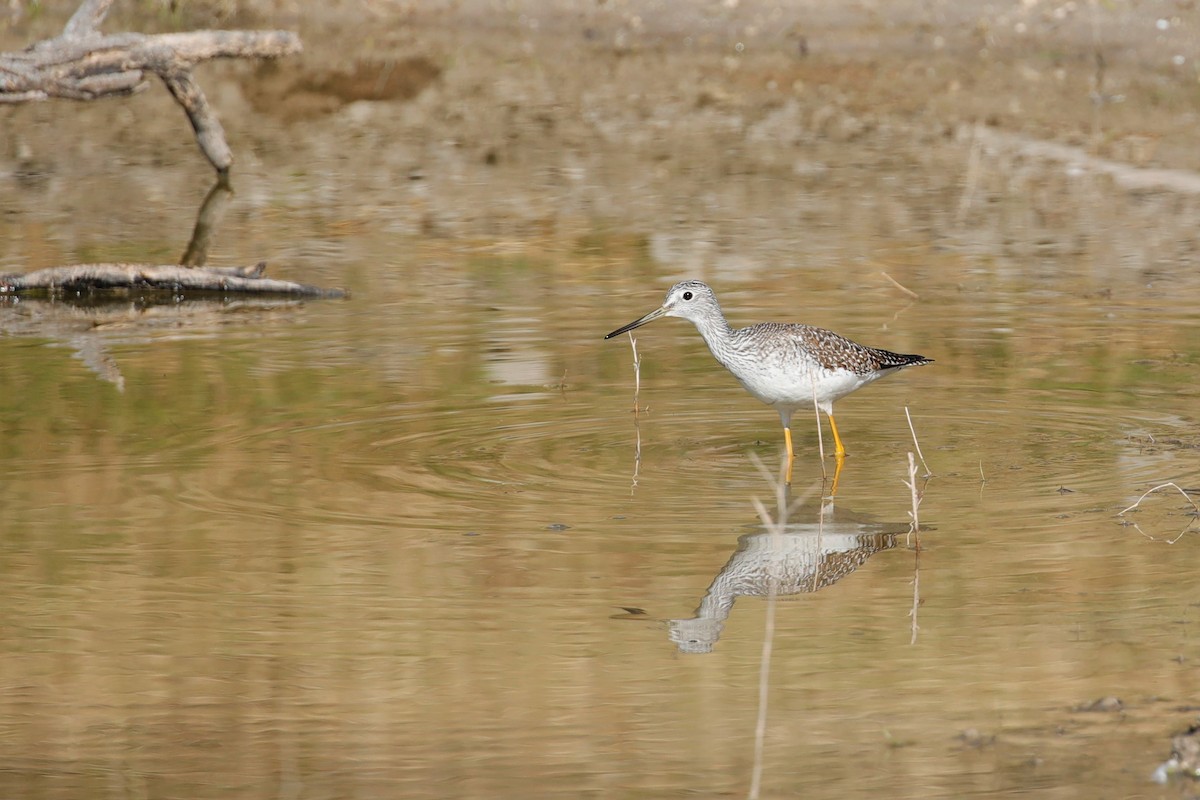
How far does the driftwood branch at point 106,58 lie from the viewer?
554 inches

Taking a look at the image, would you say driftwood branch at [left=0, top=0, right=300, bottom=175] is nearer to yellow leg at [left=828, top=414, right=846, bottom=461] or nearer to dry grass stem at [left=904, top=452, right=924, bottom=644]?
yellow leg at [left=828, top=414, right=846, bottom=461]

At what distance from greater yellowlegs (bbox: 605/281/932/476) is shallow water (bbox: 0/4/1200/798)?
358mm

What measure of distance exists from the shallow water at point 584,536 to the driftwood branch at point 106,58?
1.36 metres

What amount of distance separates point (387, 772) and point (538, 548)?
218 centimetres

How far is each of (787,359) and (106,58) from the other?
789 cm

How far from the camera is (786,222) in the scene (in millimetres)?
15641

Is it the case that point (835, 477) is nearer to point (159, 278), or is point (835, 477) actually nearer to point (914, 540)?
point (914, 540)

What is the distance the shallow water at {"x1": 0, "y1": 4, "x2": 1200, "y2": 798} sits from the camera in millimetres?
5559

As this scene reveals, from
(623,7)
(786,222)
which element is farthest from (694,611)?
(623,7)

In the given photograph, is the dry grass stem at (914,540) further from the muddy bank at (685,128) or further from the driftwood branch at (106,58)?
the driftwood branch at (106,58)

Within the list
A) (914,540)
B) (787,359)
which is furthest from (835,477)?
(914,540)

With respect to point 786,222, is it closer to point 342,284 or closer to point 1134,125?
point 342,284

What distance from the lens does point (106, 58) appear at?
14.4 metres

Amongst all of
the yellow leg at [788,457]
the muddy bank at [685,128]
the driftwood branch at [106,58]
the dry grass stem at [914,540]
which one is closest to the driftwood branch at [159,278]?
the driftwood branch at [106,58]
